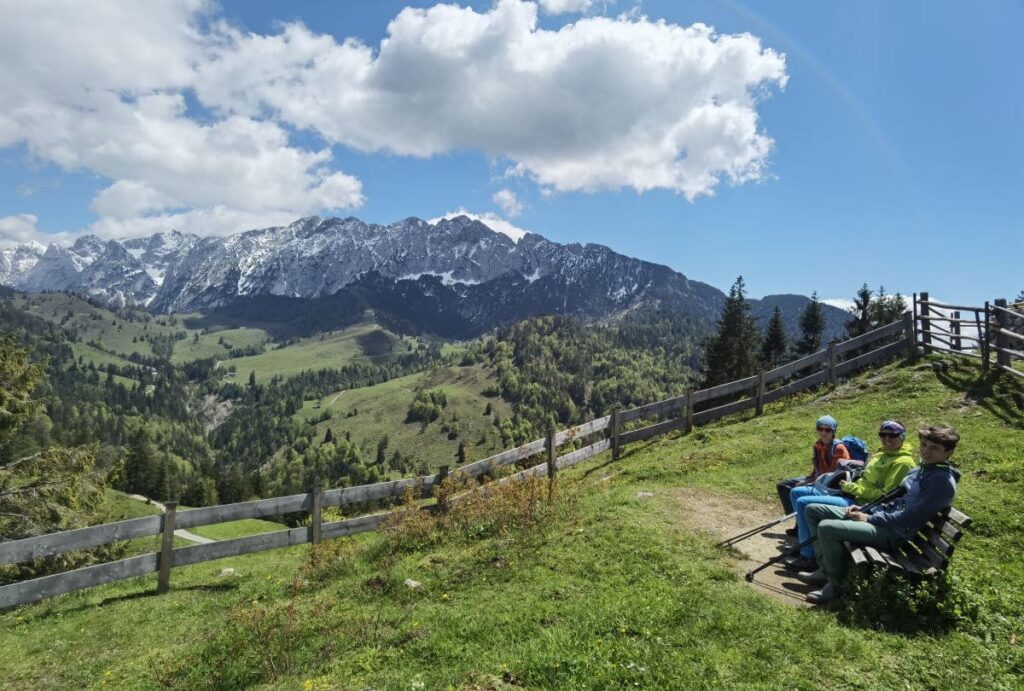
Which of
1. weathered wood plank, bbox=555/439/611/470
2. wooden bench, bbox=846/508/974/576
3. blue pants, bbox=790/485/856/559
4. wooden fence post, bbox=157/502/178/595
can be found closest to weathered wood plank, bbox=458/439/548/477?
weathered wood plank, bbox=555/439/611/470

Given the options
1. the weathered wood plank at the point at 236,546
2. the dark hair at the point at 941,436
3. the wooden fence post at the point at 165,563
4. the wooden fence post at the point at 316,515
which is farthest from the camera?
the wooden fence post at the point at 316,515

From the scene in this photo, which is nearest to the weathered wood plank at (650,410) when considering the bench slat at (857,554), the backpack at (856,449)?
the backpack at (856,449)

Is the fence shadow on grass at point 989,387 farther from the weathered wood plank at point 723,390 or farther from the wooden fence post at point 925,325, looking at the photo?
the weathered wood plank at point 723,390

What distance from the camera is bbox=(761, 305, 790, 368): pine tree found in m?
62.0

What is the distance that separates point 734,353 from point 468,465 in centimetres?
4382

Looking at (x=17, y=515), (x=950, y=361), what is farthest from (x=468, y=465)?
(x=950, y=361)

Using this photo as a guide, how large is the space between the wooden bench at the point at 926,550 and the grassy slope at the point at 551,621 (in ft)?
2.47

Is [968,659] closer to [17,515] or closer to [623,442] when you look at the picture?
[623,442]

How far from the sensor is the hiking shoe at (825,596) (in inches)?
290

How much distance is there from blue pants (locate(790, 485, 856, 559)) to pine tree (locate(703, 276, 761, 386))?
145 feet

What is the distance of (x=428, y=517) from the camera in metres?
12.5

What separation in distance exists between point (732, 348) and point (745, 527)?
45304 millimetres

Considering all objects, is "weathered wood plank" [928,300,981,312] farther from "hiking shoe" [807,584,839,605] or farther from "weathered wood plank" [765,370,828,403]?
"hiking shoe" [807,584,839,605]

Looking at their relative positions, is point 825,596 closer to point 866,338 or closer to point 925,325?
point 866,338
